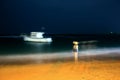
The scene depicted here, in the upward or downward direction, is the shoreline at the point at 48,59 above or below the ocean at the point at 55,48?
above

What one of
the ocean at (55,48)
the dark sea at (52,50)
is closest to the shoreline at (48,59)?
the dark sea at (52,50)

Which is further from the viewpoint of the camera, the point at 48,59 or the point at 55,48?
the point at 55,48

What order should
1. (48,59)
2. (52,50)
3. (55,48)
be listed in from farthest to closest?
1. (55,48)
2. (52,50)
3. (48,59)

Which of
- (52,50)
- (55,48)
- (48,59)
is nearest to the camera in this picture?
(48,59)

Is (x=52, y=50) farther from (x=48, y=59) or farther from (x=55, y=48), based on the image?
(x=48, y=59)

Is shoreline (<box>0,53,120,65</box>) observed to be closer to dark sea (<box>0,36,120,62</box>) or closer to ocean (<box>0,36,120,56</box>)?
dark sea (<box>0,36,120,62</box>)

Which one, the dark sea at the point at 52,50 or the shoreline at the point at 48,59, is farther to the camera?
the dark sea at the point at 52,50

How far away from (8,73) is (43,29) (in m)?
98.6

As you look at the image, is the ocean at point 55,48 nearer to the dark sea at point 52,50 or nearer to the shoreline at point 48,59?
the dark sea at point 52,50

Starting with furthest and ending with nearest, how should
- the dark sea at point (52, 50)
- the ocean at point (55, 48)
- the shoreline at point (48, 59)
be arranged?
the ocean at point (55, 48), the dark sea at point (52, 50), the shoreline at point (48, 59)

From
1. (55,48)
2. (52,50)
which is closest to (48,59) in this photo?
(52,50)

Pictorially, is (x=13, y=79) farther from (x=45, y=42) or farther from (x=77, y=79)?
(x=45, y=42)

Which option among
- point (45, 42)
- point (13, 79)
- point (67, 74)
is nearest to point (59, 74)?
point (67, 74)

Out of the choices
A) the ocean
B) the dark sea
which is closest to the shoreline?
the dark sea
